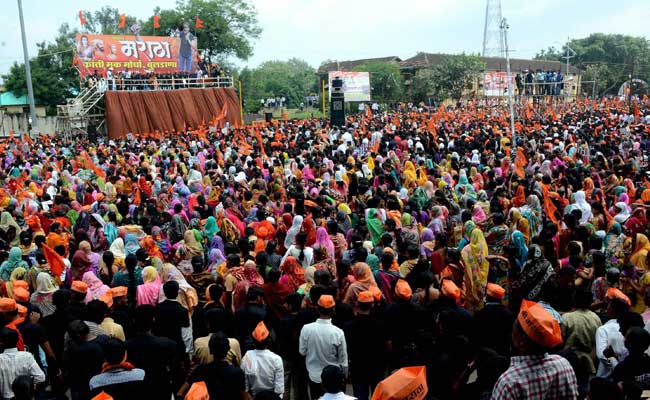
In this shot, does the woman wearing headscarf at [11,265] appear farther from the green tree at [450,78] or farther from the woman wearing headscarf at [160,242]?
the green tree at [450,78]

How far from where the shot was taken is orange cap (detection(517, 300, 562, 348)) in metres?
2.62

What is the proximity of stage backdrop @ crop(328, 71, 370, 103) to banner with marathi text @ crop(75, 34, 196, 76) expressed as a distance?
392 inches

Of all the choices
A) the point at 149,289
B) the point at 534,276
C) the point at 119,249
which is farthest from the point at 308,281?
the point at 119,249

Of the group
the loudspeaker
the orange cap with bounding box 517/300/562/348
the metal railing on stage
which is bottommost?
the orange cap with bounding box 517/300/562/348

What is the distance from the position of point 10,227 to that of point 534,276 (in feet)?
21.3

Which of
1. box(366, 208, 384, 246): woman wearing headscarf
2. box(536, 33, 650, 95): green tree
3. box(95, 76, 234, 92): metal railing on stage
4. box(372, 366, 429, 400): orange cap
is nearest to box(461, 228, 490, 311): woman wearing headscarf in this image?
box(366, 208, 384, 246): woman wearing headscarf

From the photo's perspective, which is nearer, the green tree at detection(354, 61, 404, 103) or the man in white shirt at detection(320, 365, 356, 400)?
the man in white shirt at detection(320, 365, 356, 400)

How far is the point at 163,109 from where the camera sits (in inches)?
1118

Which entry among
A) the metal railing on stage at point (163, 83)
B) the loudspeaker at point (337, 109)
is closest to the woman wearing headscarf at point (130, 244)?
the loudspeaker at point (337, 109)

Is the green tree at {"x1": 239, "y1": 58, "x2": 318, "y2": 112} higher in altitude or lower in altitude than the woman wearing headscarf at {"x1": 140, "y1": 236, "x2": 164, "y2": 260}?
higher

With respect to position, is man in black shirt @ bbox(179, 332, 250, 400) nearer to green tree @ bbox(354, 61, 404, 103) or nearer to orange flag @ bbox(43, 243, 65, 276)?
orange flag @ bbox(43, 243, 65, 276)

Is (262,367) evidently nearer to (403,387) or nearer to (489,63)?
(403,387)

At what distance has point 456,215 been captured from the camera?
8.07m

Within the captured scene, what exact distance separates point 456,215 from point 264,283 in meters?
3.70
